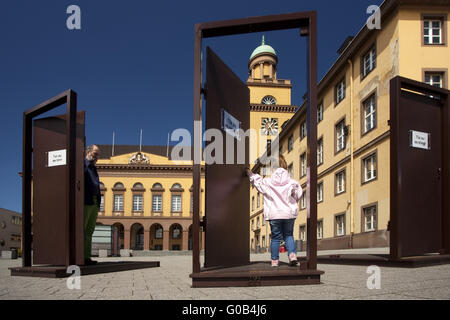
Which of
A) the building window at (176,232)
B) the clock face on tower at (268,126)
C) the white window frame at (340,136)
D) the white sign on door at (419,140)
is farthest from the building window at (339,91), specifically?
the building window at (176,232)

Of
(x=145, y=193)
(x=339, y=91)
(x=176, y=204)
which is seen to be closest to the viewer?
(x=339, y=91)

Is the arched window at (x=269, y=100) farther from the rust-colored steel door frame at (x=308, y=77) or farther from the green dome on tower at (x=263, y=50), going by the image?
the rust-colored steel door frame at (x=308, y=77)

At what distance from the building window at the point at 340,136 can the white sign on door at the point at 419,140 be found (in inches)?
687

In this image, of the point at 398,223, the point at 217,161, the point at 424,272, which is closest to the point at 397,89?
the point at 398,223

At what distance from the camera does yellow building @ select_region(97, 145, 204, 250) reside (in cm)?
6162

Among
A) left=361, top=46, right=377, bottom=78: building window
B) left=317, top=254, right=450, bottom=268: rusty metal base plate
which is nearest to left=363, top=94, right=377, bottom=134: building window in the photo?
left=361, top=46, right=377, bottom=78: building window

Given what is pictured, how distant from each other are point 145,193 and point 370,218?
152 ft

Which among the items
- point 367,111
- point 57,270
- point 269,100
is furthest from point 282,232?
point 269,100

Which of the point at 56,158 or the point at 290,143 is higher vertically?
the point at 290,143

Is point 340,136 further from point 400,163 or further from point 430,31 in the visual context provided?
point 400,163

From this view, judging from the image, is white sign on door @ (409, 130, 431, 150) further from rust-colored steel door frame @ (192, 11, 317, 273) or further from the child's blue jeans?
rust-colored steel door frame @ (192, 11, 317, 273)

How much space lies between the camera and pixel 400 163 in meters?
6.05

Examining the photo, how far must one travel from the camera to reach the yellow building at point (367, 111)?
1802cm

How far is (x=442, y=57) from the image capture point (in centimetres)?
1806
